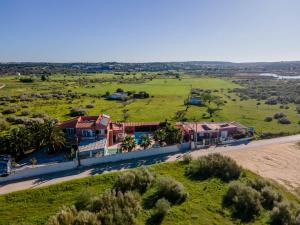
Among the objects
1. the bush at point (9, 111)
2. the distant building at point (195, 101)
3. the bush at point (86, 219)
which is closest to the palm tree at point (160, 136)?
the bush at point (86, 219)

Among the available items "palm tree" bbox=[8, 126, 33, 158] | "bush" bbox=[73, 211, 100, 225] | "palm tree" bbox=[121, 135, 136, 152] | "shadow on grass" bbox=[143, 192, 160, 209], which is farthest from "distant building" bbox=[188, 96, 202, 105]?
"bush" bbox=[73, 211, 100, 225]

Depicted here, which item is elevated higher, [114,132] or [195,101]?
[195,101]

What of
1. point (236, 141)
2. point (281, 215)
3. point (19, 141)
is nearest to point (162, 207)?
point (281, 215)

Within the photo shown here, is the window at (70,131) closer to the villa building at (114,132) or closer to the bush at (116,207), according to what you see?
the villa building at (114,132)

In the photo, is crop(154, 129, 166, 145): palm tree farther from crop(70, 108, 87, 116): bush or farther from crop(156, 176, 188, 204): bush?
crop(70, 108, 87, 116): bush

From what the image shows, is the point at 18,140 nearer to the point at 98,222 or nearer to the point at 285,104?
the point at 98,222

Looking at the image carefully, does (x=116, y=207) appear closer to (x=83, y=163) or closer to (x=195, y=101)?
(x=83, y=163)
